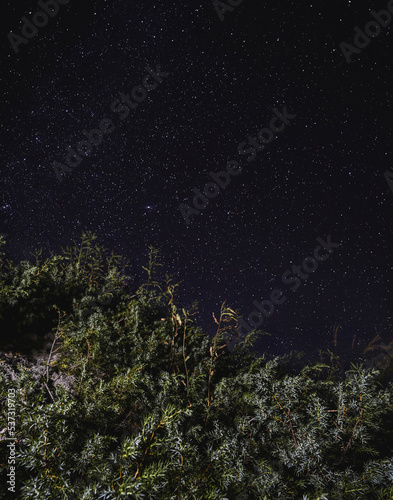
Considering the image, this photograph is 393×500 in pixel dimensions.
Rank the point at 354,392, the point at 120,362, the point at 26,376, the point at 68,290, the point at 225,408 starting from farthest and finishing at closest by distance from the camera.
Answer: the point at 68,290, the point at 120,362, the point at 225,408, the point at 354,392, the point at 26,376

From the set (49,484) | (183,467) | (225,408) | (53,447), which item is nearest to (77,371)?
(53,447)

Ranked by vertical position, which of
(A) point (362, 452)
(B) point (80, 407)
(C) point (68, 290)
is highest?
(C) point (68, 290)

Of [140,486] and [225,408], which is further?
[225,408]

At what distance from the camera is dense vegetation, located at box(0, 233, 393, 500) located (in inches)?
49.1

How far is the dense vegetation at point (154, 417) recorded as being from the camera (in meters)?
1.25

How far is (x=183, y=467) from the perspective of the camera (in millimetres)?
1429

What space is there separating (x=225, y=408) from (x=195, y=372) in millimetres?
378

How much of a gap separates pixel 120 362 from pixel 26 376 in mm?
785

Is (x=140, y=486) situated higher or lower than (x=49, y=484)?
lower

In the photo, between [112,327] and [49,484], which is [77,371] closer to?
[112,327]

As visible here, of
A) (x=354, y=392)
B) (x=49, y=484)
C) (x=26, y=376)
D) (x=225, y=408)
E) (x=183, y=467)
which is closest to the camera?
(x=49, y=484)

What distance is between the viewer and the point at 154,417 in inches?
55.4

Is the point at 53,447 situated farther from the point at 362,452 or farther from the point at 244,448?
the point at 362,452

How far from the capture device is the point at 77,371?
81.0 inches
